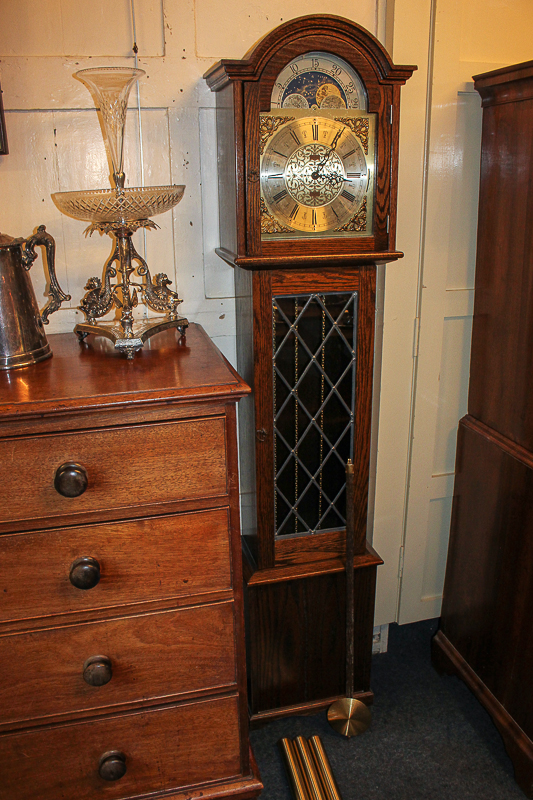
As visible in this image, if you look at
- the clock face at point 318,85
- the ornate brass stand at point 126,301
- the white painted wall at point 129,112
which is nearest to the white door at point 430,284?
the white painted wall at point 129,112

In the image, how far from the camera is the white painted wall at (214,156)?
158cm

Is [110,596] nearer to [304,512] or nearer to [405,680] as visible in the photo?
[304,512]

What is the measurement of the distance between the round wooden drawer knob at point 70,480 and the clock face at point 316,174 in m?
0.72

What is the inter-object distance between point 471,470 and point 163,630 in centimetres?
106

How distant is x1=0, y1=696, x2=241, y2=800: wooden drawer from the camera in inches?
55.0

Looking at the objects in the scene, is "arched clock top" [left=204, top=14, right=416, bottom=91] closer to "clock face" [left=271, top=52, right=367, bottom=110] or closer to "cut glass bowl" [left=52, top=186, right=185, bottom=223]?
"clock face" [left=271, top=52, right=367, bottom=110]

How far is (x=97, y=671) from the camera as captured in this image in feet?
4.40

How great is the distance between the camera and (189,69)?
1.64m

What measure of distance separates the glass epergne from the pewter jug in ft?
0.41

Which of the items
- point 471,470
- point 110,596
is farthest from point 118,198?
point 471,470

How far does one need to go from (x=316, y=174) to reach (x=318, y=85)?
0.20m

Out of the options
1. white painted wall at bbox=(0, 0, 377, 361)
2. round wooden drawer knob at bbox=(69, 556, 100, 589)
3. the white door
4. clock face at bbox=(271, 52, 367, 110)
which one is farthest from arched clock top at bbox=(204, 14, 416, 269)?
round wooden drawer knob at bbox=(69, 556, 100, 589)

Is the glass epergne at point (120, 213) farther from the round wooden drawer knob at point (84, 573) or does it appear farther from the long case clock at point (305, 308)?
the round wooden drawer knob at point (84, 573)

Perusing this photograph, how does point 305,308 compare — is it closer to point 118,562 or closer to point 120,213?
point 120,213
